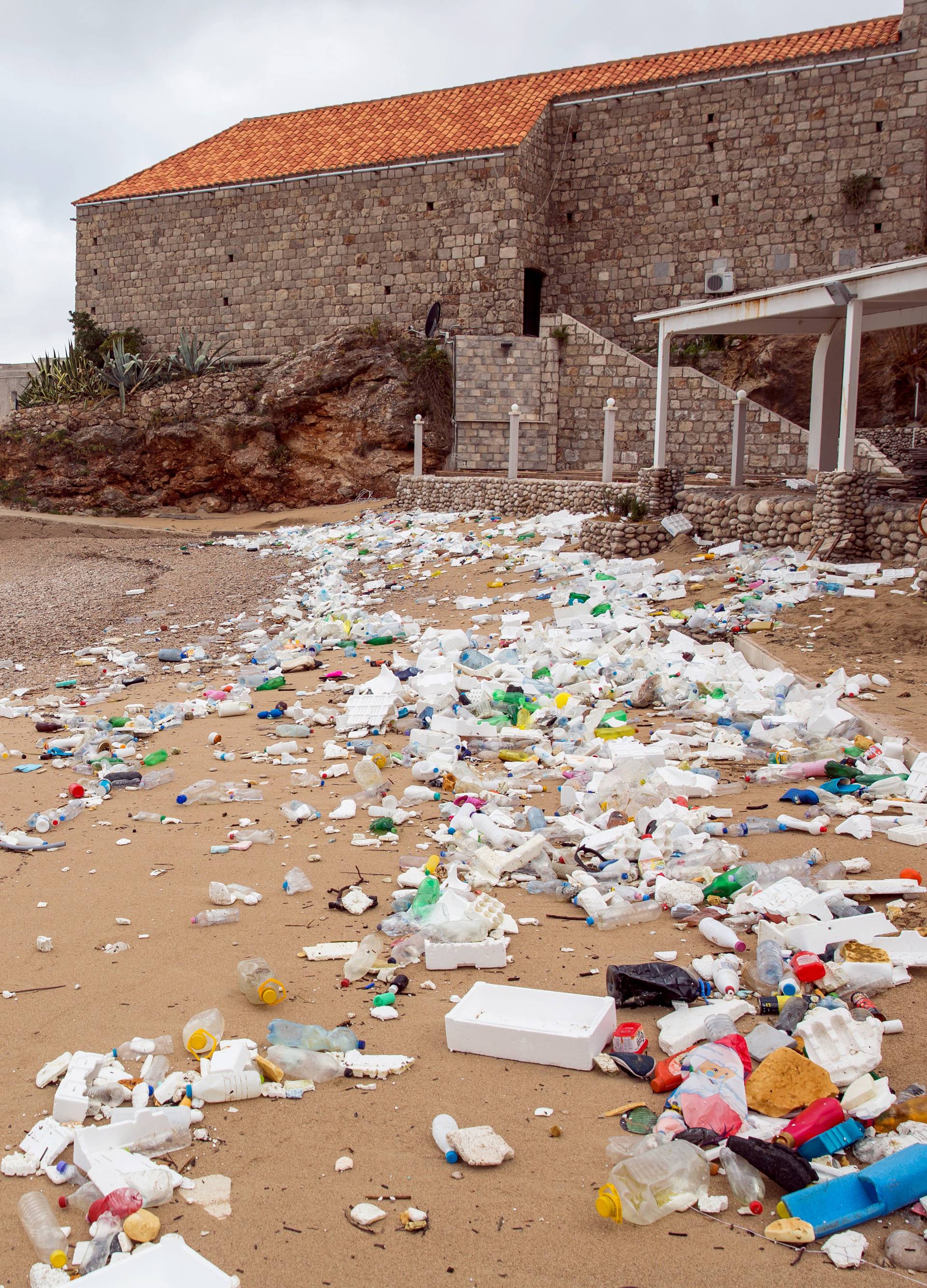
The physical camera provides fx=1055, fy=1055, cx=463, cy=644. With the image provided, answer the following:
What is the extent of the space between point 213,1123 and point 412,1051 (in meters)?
0.59

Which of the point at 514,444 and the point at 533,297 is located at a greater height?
the point at 533,297

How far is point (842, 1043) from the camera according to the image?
9.56 feet

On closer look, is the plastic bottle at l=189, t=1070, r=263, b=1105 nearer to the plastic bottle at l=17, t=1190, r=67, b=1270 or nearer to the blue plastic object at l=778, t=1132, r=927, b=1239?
the plastic bottle at l=17, t=1190, r=67, b=1270

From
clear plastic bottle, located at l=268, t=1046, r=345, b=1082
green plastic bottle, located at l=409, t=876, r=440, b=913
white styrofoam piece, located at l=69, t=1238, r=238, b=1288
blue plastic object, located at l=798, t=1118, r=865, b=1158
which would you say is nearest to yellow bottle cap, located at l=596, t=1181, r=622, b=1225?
blue plastic object, located at l=798, t=1118, r=865, b=1158

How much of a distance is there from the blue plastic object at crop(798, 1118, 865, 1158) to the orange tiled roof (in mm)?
21873

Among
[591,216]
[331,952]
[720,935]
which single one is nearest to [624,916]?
[720,935]

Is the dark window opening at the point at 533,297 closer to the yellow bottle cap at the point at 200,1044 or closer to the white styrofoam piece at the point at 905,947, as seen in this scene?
the white styrofoam piece at the point at 905,947

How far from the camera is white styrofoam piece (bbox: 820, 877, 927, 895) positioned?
3.97 metres

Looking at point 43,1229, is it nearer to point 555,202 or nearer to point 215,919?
point 215,919

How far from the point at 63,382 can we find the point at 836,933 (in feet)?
82.7

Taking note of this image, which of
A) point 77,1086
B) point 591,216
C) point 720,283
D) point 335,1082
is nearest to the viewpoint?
point 77,1086

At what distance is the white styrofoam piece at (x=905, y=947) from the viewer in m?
3.39

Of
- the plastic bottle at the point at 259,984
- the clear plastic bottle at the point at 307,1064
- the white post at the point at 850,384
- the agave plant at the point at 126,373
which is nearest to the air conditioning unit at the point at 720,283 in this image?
the white post at the point at 850,384

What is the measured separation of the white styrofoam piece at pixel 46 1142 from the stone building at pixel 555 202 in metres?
17.4
